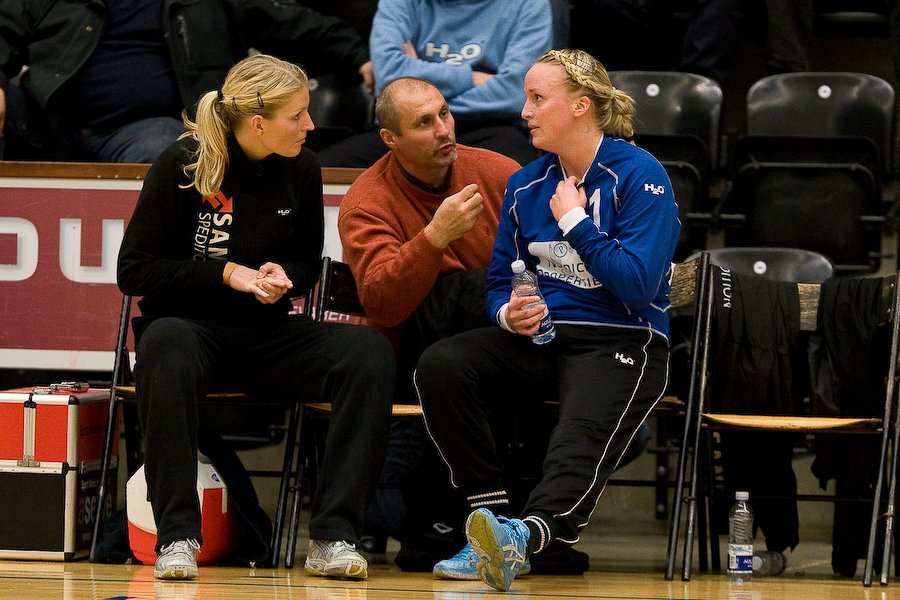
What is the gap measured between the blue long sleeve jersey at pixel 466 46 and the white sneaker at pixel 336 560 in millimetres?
1932

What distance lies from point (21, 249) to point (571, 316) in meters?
2.06

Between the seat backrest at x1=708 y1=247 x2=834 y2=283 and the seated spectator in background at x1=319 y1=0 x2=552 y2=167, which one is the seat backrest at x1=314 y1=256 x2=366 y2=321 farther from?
the seat backrest at x1=708 y1=247 x2=834 y2=283

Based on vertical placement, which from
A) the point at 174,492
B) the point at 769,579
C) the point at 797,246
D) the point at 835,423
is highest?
the point at 797,246

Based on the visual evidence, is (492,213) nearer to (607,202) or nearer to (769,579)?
(607,202)

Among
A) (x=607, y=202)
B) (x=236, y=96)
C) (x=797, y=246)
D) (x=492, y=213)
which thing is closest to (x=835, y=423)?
(x=607, y=202)

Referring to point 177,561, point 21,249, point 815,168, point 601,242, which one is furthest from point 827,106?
point 177,561

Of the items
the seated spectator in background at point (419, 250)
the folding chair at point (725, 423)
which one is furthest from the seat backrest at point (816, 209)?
the seated spectator in background at point (419, 250)

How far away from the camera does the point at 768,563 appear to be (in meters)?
3.60

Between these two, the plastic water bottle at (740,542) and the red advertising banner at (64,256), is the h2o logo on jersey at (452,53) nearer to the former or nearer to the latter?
the red advertising banner at (64,256)

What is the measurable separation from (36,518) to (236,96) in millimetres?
1313

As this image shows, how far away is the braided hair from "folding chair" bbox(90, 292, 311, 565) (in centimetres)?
107

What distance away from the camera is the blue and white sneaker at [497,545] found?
272 cm

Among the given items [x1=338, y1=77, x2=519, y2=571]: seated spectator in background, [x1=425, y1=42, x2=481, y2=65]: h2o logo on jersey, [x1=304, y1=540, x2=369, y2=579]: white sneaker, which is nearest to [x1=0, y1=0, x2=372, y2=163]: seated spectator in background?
[x1=425, y1=42, x2=481, y2=65]: h2o logo on jersey

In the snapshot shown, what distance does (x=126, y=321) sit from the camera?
377cm
